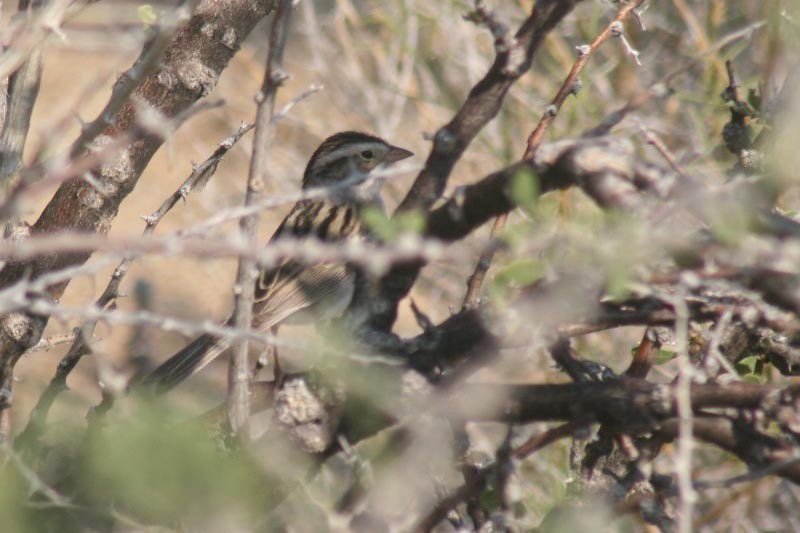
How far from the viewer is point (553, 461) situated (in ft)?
14.0

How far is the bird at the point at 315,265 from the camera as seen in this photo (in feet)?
11.2

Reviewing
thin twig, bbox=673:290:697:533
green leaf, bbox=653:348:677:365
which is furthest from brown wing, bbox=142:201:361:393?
thin twig, bbox=673:290:697:533

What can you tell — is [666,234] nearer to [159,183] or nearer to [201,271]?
[201,271]

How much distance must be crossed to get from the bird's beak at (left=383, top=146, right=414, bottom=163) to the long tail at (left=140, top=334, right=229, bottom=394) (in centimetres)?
130

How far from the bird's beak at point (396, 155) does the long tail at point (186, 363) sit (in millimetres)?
1305

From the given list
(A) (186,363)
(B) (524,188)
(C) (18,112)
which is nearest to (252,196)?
(B) (524,188)

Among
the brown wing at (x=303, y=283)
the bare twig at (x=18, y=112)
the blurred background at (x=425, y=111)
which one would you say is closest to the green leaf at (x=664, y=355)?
the blurred background at (x=425, y=111)

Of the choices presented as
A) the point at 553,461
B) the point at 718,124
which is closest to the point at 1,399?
the point at 553,461

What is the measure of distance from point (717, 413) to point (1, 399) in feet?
4.64

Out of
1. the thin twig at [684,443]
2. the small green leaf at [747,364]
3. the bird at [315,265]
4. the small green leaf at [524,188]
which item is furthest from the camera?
the bird at [315,265]

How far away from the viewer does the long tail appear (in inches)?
125

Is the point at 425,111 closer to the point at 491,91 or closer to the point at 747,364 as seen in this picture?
the point at 747,364

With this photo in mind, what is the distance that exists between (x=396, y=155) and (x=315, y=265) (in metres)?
0.81

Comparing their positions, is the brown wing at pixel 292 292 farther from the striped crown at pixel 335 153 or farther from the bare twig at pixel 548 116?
the bare twig at pixel 548 116
